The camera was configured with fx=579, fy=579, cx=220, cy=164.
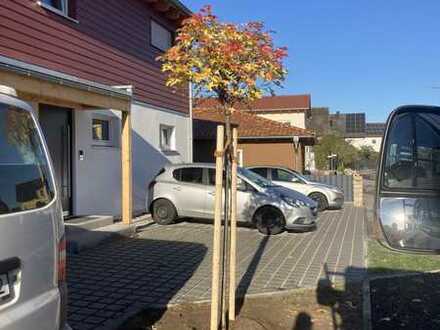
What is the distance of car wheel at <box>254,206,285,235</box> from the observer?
12.9 m

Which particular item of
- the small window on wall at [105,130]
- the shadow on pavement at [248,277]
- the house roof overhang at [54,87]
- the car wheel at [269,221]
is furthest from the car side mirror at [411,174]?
the small window on wall at [105,130]

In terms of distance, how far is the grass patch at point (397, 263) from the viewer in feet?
28.6

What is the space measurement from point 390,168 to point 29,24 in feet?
29.1

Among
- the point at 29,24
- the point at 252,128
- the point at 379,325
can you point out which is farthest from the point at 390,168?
the point at 252,128

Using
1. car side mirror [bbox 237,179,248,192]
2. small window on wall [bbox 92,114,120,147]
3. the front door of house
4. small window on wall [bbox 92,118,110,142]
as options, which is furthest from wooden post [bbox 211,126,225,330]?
small window on wall [bbox 92,118,110,142]

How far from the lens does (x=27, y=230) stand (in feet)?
10.3

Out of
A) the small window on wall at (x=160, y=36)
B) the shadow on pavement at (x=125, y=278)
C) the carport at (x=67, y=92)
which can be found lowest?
the shadow on pavement at (x=125, y=278)

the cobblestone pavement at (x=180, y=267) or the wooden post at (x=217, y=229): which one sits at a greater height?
the wooden post at (x=217, y=229)

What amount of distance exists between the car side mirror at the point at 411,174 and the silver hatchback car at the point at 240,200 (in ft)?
31.0

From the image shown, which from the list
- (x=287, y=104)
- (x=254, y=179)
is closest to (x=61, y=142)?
(x=254, y=179)

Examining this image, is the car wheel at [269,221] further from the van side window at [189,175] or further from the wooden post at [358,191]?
the wooden post at [358,191]

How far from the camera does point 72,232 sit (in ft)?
34.2

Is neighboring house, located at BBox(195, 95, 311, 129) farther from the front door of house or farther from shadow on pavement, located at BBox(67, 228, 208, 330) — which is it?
shadow on pavement, located at BBox(67, 228, 208, 330)

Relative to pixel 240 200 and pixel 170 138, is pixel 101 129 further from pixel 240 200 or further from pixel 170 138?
pixel 170 138
